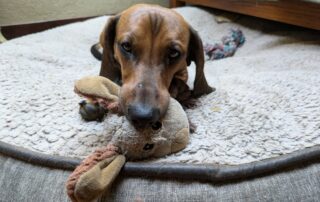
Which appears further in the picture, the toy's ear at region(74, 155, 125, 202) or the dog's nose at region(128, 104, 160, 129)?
the dog's nose at region(128, 104, 160, 129)

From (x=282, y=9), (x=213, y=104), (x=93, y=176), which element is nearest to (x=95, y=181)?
(x=93, y=176)

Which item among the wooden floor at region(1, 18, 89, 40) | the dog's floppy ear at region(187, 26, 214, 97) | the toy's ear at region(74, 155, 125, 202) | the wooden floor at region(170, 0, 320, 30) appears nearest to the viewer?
the toy's ear at region(74, 155, 125, 202)

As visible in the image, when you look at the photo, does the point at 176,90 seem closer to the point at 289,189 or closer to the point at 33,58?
the point at 289,189

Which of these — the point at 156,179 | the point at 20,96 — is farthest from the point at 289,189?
the point at 20,96

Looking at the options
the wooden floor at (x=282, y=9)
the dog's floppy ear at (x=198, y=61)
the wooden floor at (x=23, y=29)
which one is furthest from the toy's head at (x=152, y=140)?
the wooden floor at (x=23, y=29)

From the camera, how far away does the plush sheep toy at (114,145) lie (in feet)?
2.73

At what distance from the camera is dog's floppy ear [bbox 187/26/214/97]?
1.41 meters

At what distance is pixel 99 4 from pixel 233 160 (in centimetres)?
260

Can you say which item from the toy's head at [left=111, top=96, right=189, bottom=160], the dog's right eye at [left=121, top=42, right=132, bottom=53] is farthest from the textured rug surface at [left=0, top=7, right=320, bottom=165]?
the dog's right eye at [left=121, top=42, right=132, bottom=53]

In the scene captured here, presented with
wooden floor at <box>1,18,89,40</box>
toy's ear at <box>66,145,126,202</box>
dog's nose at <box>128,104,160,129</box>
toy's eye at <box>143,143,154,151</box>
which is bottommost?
wooden floor at <box>1,18,89,40</box>

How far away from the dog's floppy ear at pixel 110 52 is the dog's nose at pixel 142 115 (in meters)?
0.50

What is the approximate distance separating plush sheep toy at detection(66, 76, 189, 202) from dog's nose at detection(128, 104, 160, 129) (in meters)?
0.02

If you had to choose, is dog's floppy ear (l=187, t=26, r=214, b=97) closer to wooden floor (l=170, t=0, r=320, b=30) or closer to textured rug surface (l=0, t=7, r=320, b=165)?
textured rug surface (l=0, t=7, r=320, b=165)

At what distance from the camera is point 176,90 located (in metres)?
1.37
